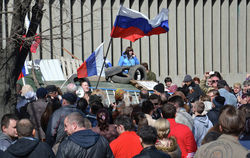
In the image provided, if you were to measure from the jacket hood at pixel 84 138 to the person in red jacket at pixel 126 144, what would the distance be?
0.90 m

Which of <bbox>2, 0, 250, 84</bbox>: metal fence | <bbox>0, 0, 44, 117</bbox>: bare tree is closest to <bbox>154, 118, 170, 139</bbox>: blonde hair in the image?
<bbox>0, 0, 44, 117</bbox>: bare tree

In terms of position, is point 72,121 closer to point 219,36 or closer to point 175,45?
point 175,45

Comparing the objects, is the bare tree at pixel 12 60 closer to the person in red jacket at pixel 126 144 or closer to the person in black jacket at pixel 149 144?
the person in red jacket at pixel 126 144

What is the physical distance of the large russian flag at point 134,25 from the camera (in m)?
13.1

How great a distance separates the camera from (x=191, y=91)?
12602mm

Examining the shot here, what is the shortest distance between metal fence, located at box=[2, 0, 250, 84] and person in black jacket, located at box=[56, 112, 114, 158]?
56.2 ft

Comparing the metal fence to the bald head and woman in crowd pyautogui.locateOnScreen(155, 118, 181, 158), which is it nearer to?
woman in crowd pyautogui.locateOnScreen(155, 118, 181, 158)

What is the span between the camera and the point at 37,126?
8.52 m

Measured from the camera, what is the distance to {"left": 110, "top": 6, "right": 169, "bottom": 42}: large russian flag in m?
13.1

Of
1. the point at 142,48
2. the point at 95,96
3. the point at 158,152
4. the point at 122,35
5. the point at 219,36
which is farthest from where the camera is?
the point at 219,36

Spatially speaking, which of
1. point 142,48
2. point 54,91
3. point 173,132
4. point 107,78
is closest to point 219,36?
point 142,48

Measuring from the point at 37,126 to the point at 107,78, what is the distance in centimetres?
818

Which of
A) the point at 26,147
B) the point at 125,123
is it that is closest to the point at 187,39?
the point at 125,123

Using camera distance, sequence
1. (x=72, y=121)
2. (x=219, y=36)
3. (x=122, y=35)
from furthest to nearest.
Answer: (x=219, y=36), (x=122, y=35), (x=72, y=121)
